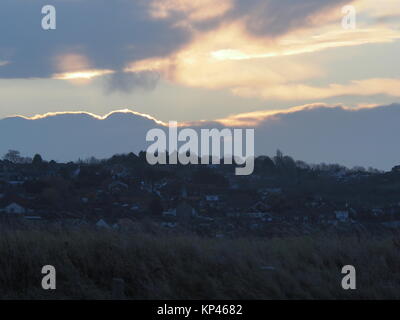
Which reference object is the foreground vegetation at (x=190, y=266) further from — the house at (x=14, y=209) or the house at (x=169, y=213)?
the house at (x=169, y=213)

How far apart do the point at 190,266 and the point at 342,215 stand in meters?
9.76

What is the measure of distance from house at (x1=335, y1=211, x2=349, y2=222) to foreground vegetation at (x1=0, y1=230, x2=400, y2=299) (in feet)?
21.8

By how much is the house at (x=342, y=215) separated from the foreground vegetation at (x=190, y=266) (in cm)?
664

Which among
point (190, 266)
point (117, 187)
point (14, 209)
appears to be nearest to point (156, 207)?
point (117, 187)

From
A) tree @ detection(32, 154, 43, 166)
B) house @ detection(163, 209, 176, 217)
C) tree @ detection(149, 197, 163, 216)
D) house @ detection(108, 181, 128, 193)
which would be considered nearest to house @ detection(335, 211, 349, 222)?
house @ detection(163, 209, 176, 217)

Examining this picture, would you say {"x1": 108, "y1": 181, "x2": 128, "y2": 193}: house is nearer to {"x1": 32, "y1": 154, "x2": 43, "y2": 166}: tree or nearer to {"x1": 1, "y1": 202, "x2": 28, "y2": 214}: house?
{"x1": 1, "y1": 202, "x2": 28, "y2": 214}: house

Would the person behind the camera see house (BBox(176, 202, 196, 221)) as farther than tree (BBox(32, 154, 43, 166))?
No

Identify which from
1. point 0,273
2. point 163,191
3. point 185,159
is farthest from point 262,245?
point 185,159

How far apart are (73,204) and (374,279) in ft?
37.3

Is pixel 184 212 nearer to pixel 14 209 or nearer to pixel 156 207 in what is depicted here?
pixel 156 207

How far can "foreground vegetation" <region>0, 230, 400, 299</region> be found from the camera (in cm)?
987

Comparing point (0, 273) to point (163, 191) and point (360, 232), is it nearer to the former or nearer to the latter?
point (360, 232)

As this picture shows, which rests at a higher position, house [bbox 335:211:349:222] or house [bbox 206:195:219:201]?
house [bbox 206:195:219:201]
